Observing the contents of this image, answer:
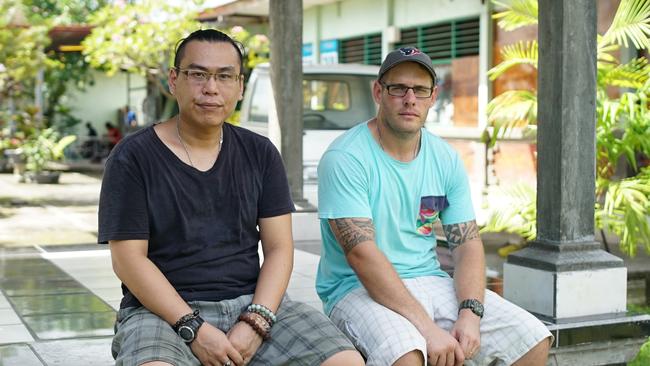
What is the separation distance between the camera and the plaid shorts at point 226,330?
10.9ft

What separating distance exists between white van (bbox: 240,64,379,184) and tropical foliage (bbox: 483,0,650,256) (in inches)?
126

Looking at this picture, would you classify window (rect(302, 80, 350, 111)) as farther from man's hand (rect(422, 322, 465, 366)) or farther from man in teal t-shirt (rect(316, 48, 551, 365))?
man's hand (rect(422, 322, 465, 366))

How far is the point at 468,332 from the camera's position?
384 centimetres

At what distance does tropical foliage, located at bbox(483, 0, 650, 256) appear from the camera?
7.35m

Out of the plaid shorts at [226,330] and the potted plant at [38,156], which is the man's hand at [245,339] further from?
the potted plant at [38,156]

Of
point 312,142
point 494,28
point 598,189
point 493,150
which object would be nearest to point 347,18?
point 494,28

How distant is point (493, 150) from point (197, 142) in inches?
367

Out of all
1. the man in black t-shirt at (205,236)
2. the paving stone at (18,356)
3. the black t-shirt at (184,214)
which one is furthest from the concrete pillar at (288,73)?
the black t-shirt at (184,214)

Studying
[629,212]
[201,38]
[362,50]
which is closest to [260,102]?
[629,212]

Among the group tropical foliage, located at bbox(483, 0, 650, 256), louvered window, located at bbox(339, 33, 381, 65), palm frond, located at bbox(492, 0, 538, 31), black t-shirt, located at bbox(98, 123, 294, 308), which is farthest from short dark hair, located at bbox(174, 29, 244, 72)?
louvered window, located at bbox(339, 33, 381, 65)

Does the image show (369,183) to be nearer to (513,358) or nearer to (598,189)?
(513,358)

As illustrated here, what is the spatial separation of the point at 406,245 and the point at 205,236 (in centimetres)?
96

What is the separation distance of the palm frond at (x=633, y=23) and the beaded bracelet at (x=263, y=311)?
4.76m

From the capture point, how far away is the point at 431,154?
4.27 meters
